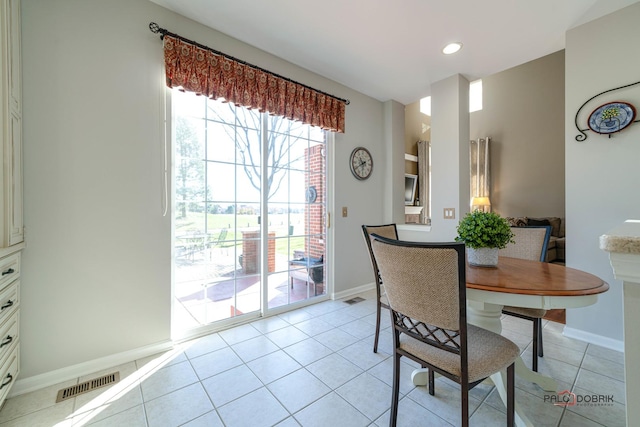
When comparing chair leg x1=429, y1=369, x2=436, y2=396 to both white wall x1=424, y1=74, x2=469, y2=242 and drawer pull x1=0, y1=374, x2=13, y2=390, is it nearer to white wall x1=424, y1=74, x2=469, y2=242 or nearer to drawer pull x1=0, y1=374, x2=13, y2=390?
white wall x1=424, y1=74, x2=469, y2=242

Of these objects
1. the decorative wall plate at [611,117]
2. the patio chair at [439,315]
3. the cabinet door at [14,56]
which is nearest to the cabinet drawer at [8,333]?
the cabinet door at [14,56]

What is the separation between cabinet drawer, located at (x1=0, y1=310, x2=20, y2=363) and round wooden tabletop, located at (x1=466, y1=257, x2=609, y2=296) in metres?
2.31

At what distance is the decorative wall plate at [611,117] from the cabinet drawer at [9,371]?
4.20 m

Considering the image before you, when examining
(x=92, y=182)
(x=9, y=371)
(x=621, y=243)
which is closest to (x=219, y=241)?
(x=92, y=182)

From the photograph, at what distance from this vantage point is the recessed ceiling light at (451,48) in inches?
96.9

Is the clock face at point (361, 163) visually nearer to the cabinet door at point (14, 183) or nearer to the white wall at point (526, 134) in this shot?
the cabinet door at point (14, 183)

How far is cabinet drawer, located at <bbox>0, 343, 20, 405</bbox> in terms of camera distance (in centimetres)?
129

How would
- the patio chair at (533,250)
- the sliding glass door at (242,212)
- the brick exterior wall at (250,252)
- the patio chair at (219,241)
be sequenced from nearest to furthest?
the patio chair at (533,250) → the sliding glass door at (242,212) → the patio chair at (219,241) → the brick exterior wall at (250,252)

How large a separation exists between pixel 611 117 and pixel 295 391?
10.3 feet

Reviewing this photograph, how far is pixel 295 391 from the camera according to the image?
1589 mm

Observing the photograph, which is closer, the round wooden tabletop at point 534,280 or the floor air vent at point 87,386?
the round wooden tabletop at point 534,280

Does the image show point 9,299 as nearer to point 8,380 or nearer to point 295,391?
point 8,380

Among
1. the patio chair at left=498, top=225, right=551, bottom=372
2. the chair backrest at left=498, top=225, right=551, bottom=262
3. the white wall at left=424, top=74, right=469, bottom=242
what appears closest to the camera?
the patio chair at left=498, top=225, right=551, bottom=372

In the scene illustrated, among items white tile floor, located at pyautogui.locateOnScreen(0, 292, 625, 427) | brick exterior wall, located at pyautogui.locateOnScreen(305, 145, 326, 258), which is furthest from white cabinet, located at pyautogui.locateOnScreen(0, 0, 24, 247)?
brick exterior wall, located at pyautogui.locateOnScreen(305, 145, 326, 258)
